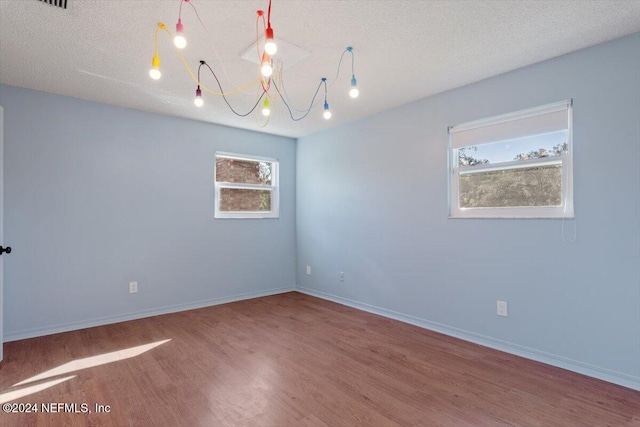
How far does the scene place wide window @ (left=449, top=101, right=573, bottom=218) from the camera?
2.59 metres

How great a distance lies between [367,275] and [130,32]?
331 cm

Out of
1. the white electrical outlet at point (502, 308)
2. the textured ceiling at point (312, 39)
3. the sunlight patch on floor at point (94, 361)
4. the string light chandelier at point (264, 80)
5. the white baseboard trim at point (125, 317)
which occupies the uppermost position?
the textured ceiling at point (312, 39)

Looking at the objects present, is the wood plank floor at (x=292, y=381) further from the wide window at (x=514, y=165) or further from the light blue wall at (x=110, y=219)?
the wide window at (x=514, y=165)

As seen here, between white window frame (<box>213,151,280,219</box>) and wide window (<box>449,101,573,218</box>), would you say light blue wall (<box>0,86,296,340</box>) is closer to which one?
white window frame (<box>213,151,280,219</box>)

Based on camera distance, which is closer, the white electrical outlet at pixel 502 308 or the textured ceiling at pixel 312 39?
the textured ceiling at pixel 312 39

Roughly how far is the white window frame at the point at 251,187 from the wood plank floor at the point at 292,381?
1669 mm

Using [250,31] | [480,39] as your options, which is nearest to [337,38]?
[250,31]

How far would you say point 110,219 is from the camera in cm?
361

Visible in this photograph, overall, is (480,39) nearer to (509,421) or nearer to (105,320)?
(509,421)

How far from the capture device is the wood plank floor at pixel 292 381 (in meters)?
1.91

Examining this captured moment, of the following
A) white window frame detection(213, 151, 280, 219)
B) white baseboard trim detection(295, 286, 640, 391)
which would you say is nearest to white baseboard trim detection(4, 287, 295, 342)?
white window frame detection(213, 151, 280, 219)

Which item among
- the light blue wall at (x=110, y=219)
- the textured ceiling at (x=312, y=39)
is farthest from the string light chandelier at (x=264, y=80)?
the light blue wall at (x=110, y=219)

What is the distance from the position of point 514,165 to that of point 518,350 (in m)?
1.58

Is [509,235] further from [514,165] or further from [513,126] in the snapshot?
[513,126]
